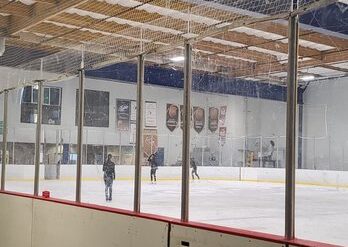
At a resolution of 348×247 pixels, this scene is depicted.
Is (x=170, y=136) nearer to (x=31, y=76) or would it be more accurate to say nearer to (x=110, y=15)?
(x=110, y=15)

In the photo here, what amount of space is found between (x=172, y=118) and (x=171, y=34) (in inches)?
554

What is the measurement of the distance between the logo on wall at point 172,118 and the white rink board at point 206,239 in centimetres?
1293

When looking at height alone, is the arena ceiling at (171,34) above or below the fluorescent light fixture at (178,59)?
above

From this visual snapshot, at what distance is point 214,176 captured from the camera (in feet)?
61.3

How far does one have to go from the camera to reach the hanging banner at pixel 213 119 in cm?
1666

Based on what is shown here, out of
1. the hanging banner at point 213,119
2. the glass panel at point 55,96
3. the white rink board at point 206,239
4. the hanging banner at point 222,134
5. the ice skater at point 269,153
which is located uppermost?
the glass panel at point 55,96

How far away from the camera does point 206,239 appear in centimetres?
320

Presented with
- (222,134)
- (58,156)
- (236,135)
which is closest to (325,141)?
(236,135)

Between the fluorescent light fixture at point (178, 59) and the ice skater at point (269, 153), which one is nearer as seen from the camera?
the fluorescent light fixture at point (178, 59)

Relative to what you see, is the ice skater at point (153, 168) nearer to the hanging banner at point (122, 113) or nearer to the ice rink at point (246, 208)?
the ice rink at point (246, 208)

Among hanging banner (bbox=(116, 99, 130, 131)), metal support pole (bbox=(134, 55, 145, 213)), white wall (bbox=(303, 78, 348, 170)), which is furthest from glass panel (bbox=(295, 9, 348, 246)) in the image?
hanging banner (bbox=(116, 99, 130, 131))

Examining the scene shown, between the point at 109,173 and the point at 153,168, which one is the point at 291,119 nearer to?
the point at 109,173

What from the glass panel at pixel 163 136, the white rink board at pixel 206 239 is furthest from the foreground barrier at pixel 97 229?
the glass panel at pixel 163 136

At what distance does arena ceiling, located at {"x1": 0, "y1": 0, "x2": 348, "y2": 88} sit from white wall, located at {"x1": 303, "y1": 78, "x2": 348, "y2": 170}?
1.99 metres
